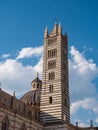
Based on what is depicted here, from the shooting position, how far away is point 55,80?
151ft

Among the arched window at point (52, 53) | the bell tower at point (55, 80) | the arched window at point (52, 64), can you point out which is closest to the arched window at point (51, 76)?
the bell tower at point (55, 80)

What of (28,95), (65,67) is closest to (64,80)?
(65,67)

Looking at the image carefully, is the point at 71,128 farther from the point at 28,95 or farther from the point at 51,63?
the point at 28,95

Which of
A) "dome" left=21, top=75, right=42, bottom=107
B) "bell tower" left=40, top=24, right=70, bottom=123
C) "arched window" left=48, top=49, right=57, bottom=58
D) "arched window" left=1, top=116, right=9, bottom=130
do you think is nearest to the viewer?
"arched window" left=1, top=116, right=9, bottom=130

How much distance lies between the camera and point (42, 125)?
42.7 metres

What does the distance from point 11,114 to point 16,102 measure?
7.12 metres

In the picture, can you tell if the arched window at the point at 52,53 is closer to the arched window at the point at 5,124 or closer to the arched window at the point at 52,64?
the arched window at the point at 52,64

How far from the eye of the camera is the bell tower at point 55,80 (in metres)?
43.9

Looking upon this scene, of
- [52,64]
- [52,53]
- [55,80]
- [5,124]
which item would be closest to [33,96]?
[52,64]

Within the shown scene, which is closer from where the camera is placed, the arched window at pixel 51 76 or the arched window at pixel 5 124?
the arched window at pixel 5 124

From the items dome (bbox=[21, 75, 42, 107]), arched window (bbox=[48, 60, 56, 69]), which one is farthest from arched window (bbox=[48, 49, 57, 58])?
dome (bbox=[21, 75, 42, 107])

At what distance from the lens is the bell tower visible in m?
43.9

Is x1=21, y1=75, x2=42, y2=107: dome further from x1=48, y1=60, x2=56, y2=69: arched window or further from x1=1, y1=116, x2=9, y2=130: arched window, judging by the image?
x1=1, y1=116, x2=9, y2=130: arched window

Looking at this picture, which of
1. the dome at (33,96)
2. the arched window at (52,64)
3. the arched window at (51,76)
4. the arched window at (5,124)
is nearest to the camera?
the arched window at (5,124)
